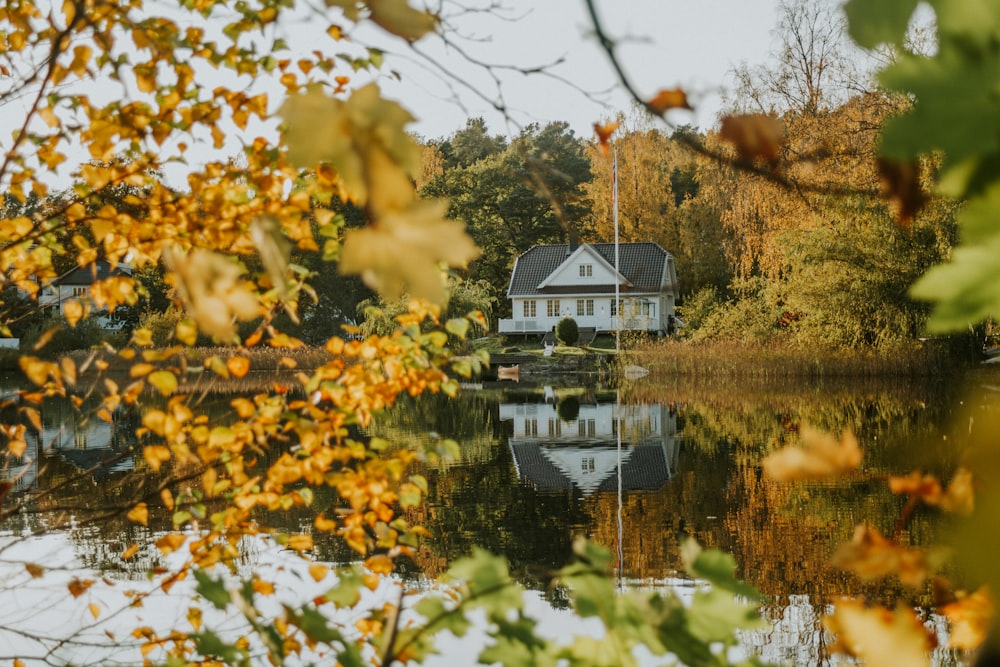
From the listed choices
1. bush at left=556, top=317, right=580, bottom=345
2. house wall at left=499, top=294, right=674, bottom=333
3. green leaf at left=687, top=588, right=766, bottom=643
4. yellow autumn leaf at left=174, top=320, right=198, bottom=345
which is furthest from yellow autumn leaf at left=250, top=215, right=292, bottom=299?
house wall at left=499, top=294, right=674, bottom=333

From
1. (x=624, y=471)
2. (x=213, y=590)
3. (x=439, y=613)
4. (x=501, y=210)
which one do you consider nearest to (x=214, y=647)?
(x=213, y=590)

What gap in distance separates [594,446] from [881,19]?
42.1ft

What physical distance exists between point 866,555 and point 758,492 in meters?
9.16

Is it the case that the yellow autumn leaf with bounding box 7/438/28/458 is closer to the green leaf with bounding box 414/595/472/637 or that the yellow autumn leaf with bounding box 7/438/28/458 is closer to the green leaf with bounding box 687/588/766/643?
the green leaf with bounding box 414/595/472/637

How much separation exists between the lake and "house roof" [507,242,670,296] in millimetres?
19629

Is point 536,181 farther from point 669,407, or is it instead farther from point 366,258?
point 669,407

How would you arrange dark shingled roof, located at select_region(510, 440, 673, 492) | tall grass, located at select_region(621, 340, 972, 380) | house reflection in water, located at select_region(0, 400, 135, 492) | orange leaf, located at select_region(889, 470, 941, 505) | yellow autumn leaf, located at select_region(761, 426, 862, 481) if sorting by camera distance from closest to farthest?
yellow autumn leaf, located at select_region(761, 426, 862, 481) < orange leaf, located at select_region(889, 470, 941, 505) < dark shingled roof, located at select_region(510, 440, 673, 492) < house reflection in water, located at select_region(0, 400, 135, 492) < tall grass, located at select_region(621, 340, 972, 380)

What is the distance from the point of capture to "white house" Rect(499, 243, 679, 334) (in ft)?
123

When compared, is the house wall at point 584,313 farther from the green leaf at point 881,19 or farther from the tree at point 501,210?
the green leaf at point 881,19

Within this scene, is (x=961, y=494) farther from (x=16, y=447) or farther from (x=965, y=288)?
(x=16, y=447)

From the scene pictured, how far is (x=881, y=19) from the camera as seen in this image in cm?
54

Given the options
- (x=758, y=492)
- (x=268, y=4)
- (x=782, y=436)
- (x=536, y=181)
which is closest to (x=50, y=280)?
(x=268, y=4)

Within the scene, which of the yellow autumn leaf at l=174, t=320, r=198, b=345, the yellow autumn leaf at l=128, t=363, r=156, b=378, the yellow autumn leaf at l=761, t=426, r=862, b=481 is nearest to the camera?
the yellow autumn leaf at l=761, t=426, r=862, b=481

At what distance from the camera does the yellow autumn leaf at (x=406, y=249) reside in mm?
562
